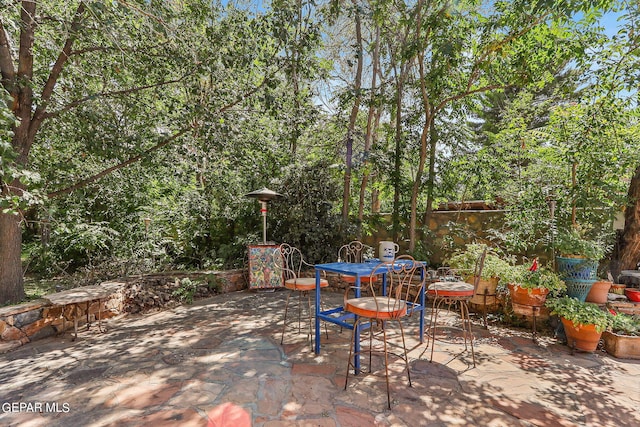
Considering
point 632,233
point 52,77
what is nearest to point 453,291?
point 632,233

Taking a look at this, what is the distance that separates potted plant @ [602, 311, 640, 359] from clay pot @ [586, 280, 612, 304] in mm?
303

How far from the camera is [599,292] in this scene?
3.52m

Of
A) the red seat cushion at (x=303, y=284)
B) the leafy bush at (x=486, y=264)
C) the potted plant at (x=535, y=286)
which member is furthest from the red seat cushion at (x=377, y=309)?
the potted plant at (x=535, y=286)

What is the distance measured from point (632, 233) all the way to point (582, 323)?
2.22 m

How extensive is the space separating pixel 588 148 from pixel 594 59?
106 centimetres

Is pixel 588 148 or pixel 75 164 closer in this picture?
pixel 588 148

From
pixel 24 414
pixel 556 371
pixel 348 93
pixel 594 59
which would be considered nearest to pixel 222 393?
pixel 24 414

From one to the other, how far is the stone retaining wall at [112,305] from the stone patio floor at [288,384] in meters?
0.17

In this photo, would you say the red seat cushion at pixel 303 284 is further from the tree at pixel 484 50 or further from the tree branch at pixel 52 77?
the tree branch at pixel 52 77

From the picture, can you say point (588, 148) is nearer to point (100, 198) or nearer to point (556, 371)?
point (556, 371)

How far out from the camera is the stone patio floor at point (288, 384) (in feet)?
6.48

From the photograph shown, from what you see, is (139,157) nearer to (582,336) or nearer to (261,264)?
(261,264)

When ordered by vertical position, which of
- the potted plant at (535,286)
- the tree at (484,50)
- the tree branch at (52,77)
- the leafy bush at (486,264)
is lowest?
the potted plant at (535,286)

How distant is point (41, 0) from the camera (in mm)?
3578
